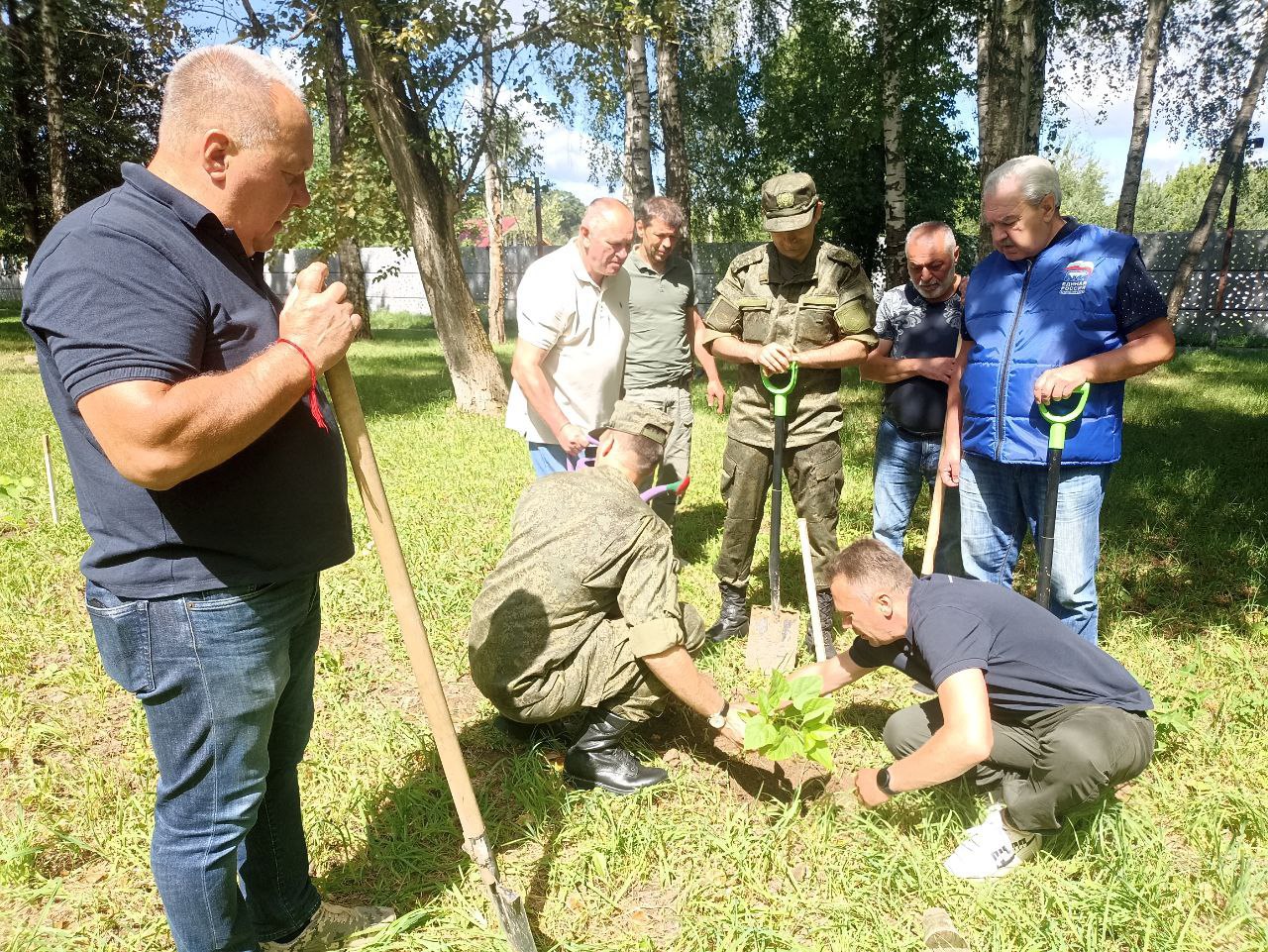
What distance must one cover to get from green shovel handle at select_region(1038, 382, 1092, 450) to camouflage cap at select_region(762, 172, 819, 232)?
1.43 m

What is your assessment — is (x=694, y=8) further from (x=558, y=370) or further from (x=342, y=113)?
(x=558, y=370)

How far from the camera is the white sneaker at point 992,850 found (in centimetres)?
262

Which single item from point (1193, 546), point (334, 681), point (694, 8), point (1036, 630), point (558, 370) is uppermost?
point (694, 8)

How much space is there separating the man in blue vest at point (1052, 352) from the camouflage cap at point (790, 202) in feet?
2.87

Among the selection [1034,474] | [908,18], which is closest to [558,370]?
[1034,474]

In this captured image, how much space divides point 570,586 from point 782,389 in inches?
67.5

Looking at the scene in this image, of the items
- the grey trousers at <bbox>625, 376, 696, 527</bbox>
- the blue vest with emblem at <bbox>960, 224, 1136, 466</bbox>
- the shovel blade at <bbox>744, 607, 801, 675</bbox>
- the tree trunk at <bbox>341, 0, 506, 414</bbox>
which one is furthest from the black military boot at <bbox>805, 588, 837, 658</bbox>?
the tree trunk at <bbox>341, 0, 506, 414</bbox>

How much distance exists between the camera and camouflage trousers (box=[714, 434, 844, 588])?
13.9 ft

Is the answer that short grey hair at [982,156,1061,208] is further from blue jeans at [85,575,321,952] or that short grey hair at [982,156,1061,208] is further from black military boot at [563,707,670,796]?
blue jeans at [85,575,321,952]

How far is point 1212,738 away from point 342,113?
54.7ft

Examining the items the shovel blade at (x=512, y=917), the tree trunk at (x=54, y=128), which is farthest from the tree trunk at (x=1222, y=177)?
the tree trunk at (x=54, y=128)

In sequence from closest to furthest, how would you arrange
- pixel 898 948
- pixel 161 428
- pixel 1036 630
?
pixel 161 428
pixel 898 948
pixel 1036 630

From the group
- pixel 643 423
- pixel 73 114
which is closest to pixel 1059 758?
pixel 643 423

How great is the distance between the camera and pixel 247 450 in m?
1.72
